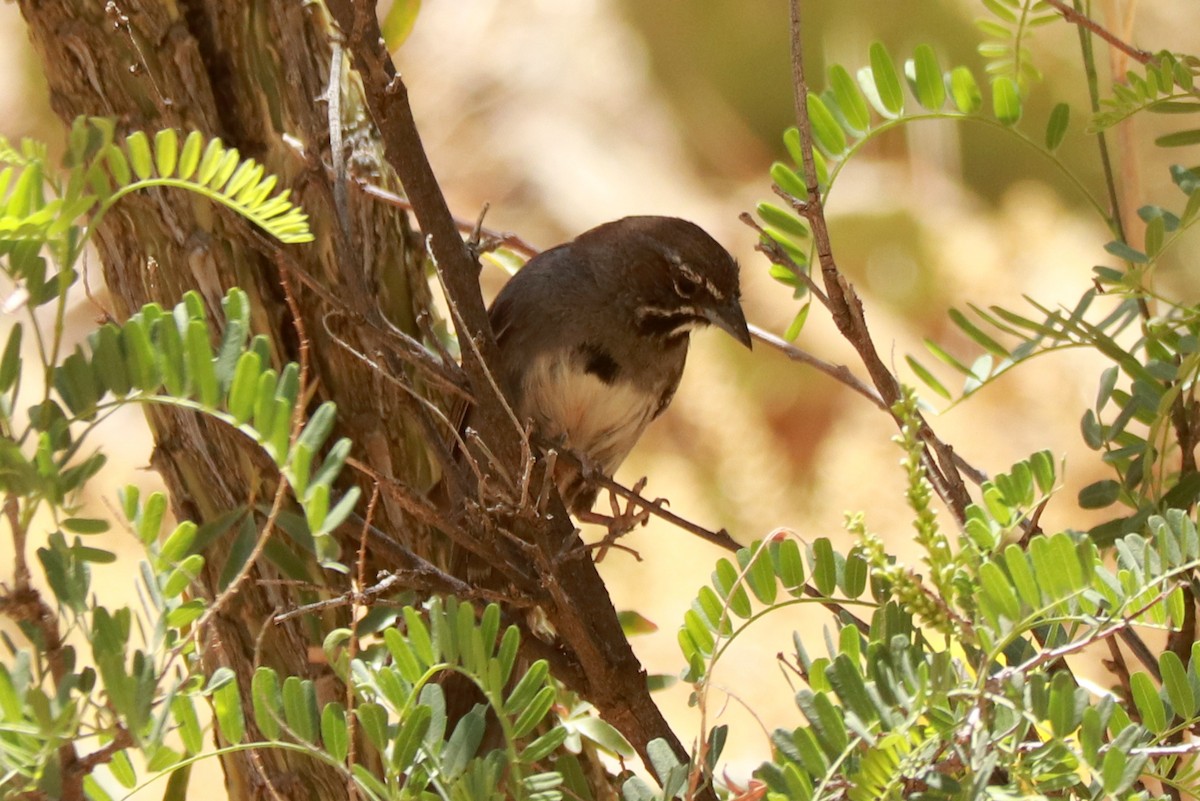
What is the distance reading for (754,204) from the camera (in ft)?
23.1

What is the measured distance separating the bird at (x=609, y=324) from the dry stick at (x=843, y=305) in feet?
3.74

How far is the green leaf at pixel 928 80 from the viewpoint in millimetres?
1878

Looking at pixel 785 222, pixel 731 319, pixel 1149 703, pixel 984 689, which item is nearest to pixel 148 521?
pixel 984 689

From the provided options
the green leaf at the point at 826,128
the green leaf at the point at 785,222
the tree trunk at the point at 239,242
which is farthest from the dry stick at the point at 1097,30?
the tree trunk at the point at 239,242

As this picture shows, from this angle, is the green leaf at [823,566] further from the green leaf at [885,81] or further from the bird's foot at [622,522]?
the green leaf at [885,81]

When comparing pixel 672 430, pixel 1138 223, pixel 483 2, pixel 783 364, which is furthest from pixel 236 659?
pixel 483 2

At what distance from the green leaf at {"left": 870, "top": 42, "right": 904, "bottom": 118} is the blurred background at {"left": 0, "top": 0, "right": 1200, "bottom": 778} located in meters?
3.57

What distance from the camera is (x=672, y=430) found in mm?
6359

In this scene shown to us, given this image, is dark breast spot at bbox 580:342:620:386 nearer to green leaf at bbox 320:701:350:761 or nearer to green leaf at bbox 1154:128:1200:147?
green leaf at bbox 1154:128:1200:147

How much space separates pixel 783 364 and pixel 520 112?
2076 millimetres

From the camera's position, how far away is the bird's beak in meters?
2.81

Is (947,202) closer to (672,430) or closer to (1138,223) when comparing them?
(672,430)

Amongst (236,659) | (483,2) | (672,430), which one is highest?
(483,2)

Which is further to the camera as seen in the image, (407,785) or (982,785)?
(407,785)
